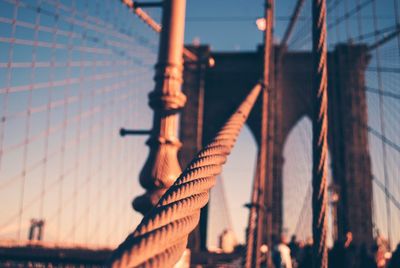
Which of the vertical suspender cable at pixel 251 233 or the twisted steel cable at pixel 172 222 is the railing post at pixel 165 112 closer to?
the twisted steel cable at pixel 172 222

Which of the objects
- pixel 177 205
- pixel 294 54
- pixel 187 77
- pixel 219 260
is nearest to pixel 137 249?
pixel 177 205

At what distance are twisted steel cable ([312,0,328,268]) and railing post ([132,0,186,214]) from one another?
18.9 inches

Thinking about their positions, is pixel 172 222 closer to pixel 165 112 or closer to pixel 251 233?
pixel 165 112

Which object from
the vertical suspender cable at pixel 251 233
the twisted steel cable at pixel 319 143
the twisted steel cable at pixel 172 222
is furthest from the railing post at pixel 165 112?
the vertical suspender cable at pixel 251 233

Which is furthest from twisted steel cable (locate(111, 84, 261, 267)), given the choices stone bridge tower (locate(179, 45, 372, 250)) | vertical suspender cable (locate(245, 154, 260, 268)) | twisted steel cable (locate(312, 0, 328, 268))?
stone bridge tower (locate(179, 45, 372, 250))

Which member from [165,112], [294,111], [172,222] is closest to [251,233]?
[165,112]

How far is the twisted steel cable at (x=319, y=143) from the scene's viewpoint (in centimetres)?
103

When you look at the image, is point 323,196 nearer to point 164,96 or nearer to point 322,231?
point 322,231

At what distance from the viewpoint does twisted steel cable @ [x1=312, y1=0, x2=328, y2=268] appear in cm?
103

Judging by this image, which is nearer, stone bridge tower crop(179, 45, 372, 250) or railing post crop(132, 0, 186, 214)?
railing post crop(132, 0, 186, 214)

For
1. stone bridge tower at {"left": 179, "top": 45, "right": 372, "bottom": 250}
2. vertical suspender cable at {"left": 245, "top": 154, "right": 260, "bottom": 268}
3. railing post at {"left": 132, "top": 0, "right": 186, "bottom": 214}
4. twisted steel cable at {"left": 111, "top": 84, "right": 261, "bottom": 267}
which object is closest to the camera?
twisted steel cable at {"left": 111, "top": 84, "right": 261, "bottom": 267}

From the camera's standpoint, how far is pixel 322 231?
3.40 ft

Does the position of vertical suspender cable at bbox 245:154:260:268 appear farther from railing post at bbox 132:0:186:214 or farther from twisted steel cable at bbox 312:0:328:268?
twisted steel cable at bbox 312:0:328:268

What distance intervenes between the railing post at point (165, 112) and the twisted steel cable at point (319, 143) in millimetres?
480
